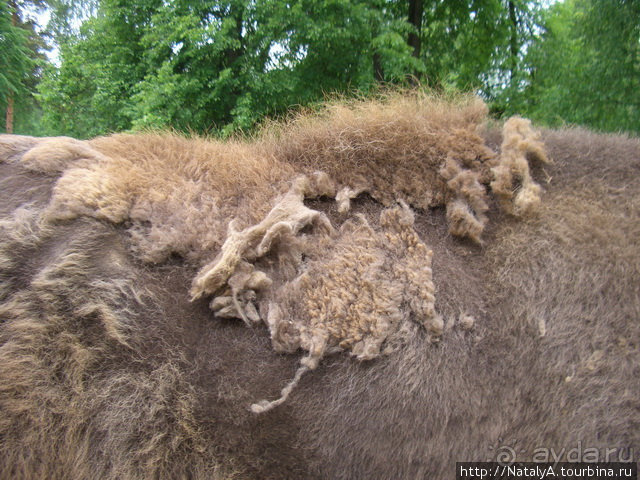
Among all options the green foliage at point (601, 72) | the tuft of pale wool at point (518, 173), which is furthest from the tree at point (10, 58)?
the green foliage at point (601, 72)

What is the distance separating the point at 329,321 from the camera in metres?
1.67

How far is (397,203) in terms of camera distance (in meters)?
1.95

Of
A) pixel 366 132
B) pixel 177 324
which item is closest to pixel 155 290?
pixel 177 324

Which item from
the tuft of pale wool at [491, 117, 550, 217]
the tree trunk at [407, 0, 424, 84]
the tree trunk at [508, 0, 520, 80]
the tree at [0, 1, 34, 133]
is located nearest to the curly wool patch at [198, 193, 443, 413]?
the tuft of pale wool at [491, 117, 550, 217]

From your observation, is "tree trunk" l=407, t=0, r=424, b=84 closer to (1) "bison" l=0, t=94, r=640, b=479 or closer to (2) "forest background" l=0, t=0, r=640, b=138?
(2) "forest background" l=0, t=0, r=640, b=138

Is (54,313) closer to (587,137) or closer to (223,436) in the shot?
(223,436)

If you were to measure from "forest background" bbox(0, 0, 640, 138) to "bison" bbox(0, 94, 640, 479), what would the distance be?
9.12ft

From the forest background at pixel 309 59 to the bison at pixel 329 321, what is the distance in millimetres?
2779

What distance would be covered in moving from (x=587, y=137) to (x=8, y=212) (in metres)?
2.80

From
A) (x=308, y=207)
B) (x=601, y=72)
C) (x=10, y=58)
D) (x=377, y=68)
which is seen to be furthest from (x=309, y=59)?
(x=10, y=58)

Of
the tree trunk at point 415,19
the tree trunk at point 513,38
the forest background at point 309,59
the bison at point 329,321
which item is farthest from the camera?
the tree trunk at point 513,38

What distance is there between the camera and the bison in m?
1.60

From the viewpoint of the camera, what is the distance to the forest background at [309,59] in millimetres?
5238

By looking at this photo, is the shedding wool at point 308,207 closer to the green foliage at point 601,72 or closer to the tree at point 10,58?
the green foliage at point 601,72
